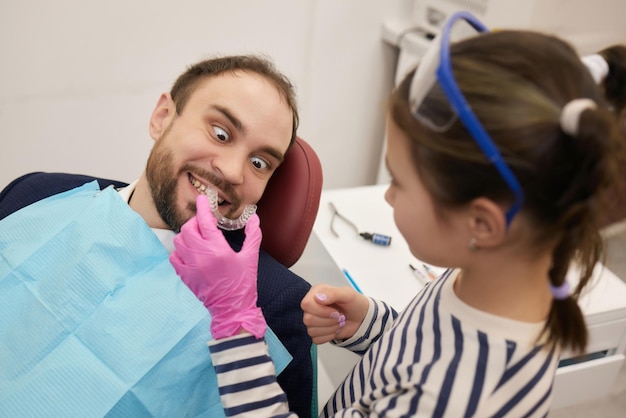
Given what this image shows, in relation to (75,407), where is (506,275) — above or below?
above

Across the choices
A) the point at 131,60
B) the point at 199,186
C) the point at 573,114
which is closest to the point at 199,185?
the point at 199,186

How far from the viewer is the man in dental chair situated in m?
1.00

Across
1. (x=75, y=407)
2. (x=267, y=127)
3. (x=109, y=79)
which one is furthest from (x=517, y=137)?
(x=109, y=79)

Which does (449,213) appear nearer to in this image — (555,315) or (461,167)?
(461,167)

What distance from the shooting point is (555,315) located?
771mm

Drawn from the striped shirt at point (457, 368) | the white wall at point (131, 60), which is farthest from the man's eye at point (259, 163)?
the white wall at point (131, 60)

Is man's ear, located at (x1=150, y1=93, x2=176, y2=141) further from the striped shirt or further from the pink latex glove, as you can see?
the striped shirt

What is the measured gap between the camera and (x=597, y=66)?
0.75m

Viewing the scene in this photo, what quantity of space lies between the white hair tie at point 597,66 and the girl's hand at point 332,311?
1.82 feet

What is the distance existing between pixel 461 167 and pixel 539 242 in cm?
15

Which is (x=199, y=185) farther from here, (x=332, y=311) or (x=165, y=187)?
(x=332, y=311)

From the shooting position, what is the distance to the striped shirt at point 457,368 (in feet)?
2.43

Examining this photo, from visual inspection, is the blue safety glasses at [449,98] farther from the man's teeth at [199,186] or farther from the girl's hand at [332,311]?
the man's teeth at [199,186]

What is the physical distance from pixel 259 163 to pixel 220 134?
0.11 meters
